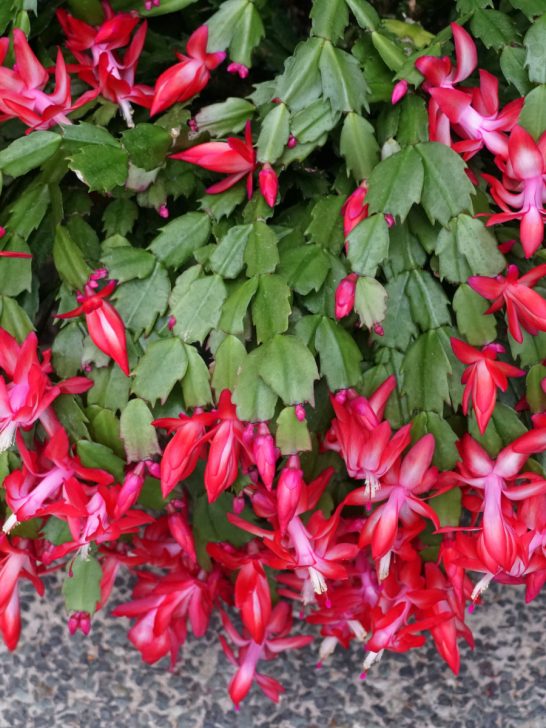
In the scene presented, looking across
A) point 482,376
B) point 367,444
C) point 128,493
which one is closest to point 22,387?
point 128,493

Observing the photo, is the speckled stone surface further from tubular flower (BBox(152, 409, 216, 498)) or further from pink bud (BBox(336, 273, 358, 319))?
pink bud (BBox(336, 273, 358, 319))

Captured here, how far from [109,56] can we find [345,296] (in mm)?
409

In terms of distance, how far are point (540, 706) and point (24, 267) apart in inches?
36.1

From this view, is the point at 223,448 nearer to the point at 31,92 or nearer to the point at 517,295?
the point at 517,295

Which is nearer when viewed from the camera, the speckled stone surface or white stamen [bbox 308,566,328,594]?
white stamen [bbox 308,566,328,594]

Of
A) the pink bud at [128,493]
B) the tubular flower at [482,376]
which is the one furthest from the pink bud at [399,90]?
the pink bud at [128,493]

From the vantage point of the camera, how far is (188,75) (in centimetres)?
97

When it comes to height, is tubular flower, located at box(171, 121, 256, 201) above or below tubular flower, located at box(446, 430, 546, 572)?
above

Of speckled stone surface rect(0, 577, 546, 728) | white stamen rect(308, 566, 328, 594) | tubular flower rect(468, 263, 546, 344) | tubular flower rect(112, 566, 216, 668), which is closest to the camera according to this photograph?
tubular flower rect(468, 263, 546, 344)

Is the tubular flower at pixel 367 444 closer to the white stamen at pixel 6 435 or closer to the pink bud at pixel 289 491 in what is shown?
the pink bud at pixel 289 491

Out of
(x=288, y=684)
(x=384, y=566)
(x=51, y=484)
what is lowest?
(x=288, y=684)

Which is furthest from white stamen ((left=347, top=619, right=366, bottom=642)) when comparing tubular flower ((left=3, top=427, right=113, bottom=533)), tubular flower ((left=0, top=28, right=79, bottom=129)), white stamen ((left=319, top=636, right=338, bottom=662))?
tubular flower ((left=0, top=28, right=79, bottom=129))

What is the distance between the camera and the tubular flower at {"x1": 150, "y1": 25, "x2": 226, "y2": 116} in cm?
97

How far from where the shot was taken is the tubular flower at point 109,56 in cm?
100
